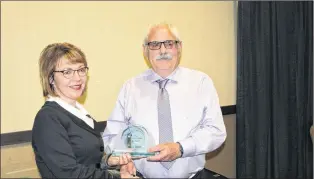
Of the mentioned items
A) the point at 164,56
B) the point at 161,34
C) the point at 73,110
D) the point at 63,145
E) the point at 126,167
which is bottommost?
the point at 126,167

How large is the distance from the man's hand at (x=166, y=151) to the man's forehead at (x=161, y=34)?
658 millimetres

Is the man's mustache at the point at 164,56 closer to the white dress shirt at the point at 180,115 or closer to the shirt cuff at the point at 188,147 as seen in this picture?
the white dress shirt at the point at 180,115

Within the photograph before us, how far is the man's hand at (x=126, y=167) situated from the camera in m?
1.55

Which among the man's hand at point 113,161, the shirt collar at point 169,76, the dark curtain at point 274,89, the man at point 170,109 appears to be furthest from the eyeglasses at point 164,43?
the dark curtain at point 274,89

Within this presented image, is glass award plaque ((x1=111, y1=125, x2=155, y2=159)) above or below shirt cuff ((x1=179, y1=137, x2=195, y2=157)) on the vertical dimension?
above

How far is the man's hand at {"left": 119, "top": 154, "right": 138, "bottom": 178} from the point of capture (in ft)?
5.09

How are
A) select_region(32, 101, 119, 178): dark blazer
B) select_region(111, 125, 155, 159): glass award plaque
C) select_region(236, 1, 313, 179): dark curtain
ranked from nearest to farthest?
select_region(32, 101, 119, 178): dark blazer < select_region(111, 125, 155, 159): glass award plaque < select_region(236, 1, 313, 179): dark curtain

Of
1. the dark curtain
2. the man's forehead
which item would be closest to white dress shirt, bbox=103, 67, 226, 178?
the man's forehead

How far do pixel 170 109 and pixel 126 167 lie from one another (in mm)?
513

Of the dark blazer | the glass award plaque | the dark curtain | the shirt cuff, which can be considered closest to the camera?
the dark blazer

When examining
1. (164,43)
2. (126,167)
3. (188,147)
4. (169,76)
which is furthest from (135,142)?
(164,43)

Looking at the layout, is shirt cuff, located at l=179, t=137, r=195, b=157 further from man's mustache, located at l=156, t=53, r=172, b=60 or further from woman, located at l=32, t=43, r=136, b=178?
man's mustache, located at l=156, t=53, r=172, b=60

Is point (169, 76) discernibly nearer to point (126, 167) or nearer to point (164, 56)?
point (164, 56)

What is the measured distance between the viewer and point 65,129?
1.41 metres
